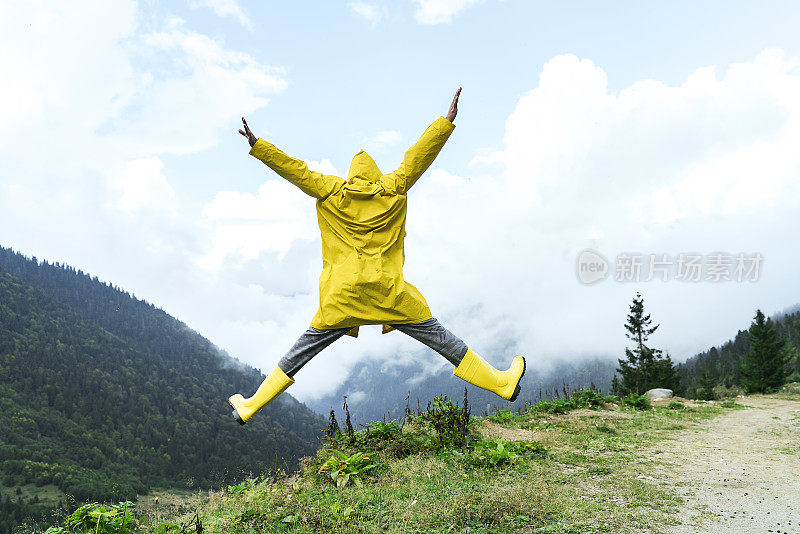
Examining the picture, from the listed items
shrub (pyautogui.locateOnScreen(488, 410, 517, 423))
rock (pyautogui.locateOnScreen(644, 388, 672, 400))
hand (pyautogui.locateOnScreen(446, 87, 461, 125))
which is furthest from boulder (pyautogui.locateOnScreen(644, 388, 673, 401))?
hand (pyautogui.locateOnScreen(446, 87, 461, 125))

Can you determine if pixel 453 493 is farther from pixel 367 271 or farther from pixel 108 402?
pixel 108 402

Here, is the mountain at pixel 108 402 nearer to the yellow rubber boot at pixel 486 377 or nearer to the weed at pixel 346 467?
the weed at pixel 346 467

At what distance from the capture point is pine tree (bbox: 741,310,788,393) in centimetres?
2325

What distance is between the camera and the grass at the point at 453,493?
3.97 metres

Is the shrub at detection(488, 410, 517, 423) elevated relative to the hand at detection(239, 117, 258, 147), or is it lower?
lower

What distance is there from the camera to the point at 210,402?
116188 millimetres

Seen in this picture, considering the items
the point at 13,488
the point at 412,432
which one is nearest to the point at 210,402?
the point at 13,488

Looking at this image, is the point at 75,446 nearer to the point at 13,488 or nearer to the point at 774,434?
the point at 13,488

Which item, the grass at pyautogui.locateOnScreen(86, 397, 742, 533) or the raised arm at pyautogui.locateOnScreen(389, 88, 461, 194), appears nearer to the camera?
the grass at pyautogui.locateOnScreen(86, 397, 742, 533)

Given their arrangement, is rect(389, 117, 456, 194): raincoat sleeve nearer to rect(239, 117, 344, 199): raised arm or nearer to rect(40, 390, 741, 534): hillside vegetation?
rect(239, 117, 344, 199): raised arm

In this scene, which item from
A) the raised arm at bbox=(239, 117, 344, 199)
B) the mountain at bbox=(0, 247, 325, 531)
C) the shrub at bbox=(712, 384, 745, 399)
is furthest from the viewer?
the mountain at bbox=(0, 247, 325, 531)

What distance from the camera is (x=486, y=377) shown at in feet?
15.3

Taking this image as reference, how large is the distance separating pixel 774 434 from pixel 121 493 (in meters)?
80.0

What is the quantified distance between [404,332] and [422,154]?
1.78m
